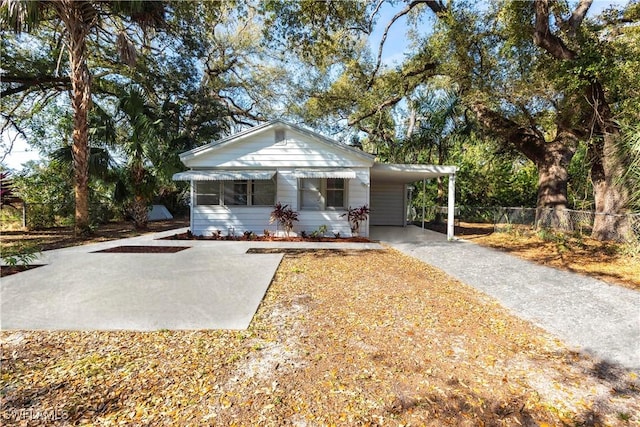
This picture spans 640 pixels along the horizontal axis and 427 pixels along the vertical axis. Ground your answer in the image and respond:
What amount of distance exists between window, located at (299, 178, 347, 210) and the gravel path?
3.96 meters

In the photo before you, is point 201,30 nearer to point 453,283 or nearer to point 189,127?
point 189,127

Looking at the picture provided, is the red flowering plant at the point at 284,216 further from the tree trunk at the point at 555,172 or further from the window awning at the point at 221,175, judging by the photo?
the tree trunk at the point at 555,172

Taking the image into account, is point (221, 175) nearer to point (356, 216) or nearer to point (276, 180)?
point (276, 180)

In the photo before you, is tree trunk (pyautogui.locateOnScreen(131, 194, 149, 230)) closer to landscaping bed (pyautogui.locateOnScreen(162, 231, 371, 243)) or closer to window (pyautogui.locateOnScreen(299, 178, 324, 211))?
landscaping bed (pyautogui.locateOnScreen(162, 231, 371, 243))

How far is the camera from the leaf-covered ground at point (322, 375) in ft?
Result: 6.81

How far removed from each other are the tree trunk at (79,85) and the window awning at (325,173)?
6.73 meters

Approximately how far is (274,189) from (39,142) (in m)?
15.9

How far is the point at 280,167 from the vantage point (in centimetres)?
1079

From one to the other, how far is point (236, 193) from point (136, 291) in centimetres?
668

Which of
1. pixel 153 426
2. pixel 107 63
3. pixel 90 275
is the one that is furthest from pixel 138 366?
pixel 107 63

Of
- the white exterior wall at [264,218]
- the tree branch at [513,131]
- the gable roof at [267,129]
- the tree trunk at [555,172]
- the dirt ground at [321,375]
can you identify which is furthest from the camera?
the tree trunk at [555,172]

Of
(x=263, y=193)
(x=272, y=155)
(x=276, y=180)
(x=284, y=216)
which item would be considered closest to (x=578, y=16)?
(x=272, y=155)

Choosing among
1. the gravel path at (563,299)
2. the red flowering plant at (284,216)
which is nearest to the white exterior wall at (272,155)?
the red flowering plant at (284,216)

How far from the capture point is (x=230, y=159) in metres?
10.8
